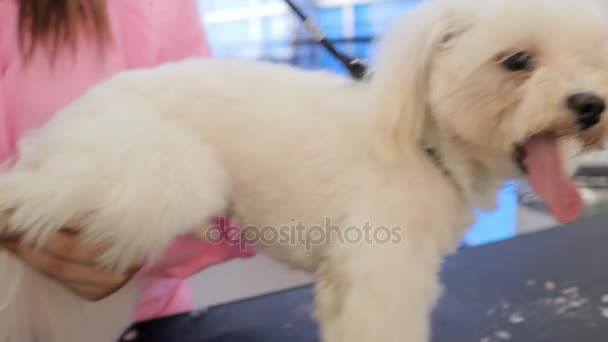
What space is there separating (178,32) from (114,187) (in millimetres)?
448

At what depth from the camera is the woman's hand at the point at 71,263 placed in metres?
0.61

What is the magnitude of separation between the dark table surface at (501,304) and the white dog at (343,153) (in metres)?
0.24

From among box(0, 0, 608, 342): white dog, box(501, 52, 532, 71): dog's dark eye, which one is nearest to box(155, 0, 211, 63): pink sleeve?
box(0, 0, 608, 342): white dog

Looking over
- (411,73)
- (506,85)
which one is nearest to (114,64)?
(411,73)

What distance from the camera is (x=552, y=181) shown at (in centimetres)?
59

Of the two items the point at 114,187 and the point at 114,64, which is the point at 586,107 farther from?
the point at 114,64

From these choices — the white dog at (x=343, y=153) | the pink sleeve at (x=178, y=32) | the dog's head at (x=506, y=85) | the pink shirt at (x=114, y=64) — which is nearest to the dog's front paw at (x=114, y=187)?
the white dog at (x=343, y=153)

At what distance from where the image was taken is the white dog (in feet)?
1.93

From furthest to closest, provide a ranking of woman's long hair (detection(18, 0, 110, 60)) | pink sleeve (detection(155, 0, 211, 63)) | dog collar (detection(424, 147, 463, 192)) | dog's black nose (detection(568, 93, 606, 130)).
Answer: pink sleeve (detection(155, 0, 211, 63)) → woman's long hair (detection(18, 0, 110, 60)) → dog collar (detection(424, 147, 463, 192)) → dog's black nose (detection(568, 93, 606, 130))

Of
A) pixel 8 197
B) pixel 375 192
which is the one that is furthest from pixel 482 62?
pixel 8 197

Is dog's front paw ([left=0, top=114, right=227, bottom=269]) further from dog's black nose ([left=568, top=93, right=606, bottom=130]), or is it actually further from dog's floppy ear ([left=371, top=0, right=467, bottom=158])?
dog's black nose ([left=568, top=93, right=606, bottom=130])

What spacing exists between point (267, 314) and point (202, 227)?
0.35 m

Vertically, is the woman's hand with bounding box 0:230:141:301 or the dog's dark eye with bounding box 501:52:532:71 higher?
the dog's dark eye with bounding box 501:52:532:71

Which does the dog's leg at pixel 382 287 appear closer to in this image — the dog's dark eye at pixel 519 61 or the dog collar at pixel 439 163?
the dog collar at pixel 439 163
